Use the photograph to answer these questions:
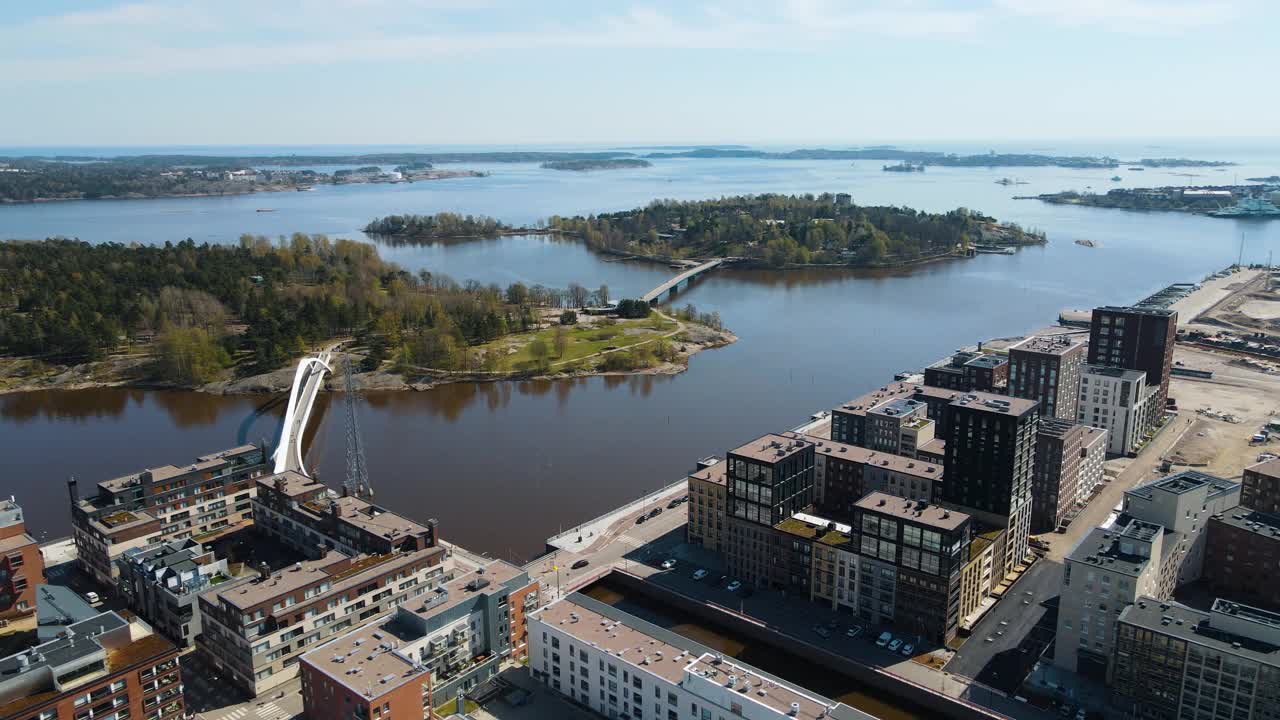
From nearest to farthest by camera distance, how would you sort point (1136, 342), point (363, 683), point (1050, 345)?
1. point (363, 683)
2. point (1050, 345)
3. point (1136, 342)

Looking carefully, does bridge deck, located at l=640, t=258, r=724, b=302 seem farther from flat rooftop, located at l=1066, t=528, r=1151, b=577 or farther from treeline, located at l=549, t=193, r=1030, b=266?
flat rooftop, located at l=1066, t=528, r=1151, b=577

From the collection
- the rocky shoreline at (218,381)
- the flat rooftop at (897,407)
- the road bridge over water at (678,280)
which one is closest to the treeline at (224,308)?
the rocky shoreline at (218,381)

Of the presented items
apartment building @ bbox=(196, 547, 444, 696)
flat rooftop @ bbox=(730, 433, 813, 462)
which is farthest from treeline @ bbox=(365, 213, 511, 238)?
apartment building @ bbox=(196, 547, 444, 696)

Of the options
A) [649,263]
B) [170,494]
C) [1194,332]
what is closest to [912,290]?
[1194,332]

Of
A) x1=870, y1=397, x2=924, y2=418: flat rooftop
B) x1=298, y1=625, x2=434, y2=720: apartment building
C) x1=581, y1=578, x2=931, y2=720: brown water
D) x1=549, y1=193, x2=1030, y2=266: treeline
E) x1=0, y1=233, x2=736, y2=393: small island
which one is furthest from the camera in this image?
x1=549, y1=193, x2=1030, y2=266: treeline

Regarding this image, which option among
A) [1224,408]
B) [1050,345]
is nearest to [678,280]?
[1224,408]

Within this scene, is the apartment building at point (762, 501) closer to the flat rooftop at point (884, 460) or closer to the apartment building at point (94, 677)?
the flat rooftop at point (884, 460)

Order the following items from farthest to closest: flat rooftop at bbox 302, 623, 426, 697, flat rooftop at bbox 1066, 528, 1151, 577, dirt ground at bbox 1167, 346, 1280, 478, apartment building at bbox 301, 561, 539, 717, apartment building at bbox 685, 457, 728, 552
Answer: dirt ground at bbox 1167, 346, 1280, 478 < apartment building at bbox 685, 457, 728, 552 < flat rooftop at bbox 1066, 528, 1151, 577 < apartment building at bbox 301, 561, 539, 717 < flat rooftop at bbox 302, 623, 426, 697

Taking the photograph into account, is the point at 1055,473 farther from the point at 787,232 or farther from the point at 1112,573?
the point at 787,232
